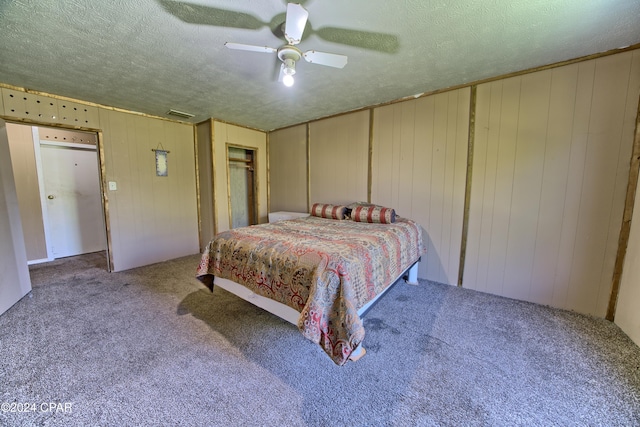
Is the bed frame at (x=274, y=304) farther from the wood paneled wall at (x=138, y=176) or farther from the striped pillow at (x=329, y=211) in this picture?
the wood paneled wall at (x=138, y=176)

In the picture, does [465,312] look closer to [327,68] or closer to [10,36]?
[327,68]

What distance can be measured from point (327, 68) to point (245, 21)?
0.90 metres

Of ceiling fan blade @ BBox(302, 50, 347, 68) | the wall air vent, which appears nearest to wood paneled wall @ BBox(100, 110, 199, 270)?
the wall air vent

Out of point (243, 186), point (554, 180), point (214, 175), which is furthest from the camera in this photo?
point (243, 186)

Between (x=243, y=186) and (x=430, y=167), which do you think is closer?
(x=430, y=167)

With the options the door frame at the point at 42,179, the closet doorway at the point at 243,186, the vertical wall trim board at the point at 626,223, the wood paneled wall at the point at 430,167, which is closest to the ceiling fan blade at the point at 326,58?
the wood paneled wall at the point at 430,167

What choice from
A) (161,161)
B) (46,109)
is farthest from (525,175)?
(46,109)

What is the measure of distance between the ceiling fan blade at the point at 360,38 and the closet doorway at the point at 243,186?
3.30 m

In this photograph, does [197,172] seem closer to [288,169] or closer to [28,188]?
[288,169]

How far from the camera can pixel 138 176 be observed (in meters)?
3.74

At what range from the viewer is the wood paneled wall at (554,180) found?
2.12 metres

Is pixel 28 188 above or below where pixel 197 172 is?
below

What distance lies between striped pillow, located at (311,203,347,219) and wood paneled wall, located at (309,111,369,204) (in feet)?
1.30

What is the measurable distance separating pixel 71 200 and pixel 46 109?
2.04 meters
